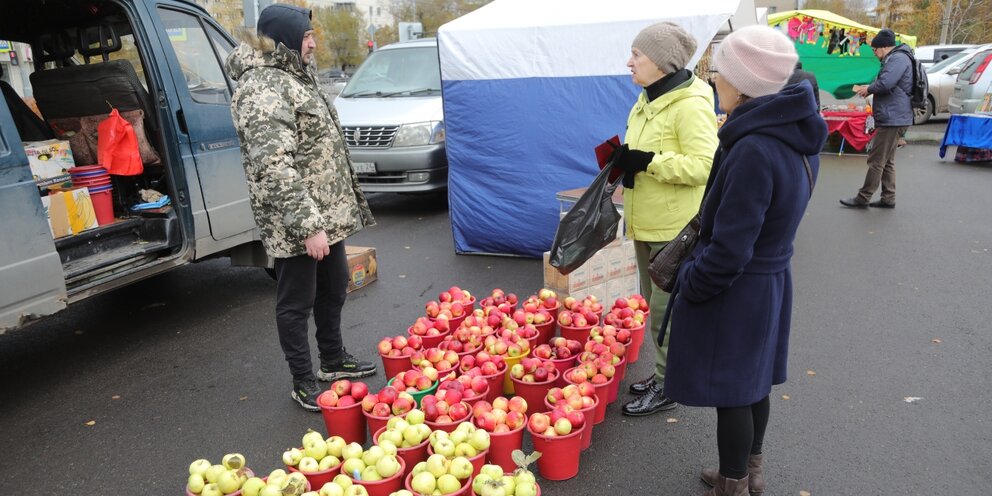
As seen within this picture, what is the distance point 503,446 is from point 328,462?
766 mm

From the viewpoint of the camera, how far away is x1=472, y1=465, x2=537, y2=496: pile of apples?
94.2 inches

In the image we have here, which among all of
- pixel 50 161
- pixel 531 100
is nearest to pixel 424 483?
pixel 50 161

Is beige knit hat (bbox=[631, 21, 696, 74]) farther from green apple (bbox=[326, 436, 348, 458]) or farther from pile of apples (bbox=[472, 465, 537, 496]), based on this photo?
green apple (bbox=[326, 436, 348, 458])

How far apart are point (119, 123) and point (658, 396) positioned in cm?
416

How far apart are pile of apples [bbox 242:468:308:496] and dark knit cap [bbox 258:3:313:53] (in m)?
2.05

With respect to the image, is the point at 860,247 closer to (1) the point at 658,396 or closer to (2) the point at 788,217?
(1) the point at 658,396

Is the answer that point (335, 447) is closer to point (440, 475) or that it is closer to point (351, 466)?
point (351, 466)

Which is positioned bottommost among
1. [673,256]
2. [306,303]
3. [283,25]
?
[306,303]

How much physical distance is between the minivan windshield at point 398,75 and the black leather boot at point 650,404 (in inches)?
239

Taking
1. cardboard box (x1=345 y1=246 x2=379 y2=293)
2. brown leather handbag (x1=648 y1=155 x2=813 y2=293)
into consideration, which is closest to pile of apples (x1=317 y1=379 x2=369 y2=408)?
brown leather handbag (x1=648 y1=155 x2=813 y2=293)

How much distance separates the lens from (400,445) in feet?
9.20

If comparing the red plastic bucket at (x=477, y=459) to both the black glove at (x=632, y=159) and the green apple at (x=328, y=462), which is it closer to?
the green apple at (x=328, y=462)

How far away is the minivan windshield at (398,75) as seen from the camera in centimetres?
905

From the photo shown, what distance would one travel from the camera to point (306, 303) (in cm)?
362
